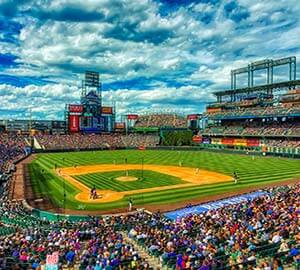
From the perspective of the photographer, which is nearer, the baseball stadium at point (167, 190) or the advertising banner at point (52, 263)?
the advertising banner at point (52, 263)

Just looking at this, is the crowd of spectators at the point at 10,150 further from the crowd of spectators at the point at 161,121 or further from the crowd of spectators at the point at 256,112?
the crowd of spectators at the point at 256,112

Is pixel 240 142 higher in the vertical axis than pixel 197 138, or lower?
lower

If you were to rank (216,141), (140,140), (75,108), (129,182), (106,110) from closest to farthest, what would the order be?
(129,182) → (216,141) → (75,108) → (140,140) → (106,110)

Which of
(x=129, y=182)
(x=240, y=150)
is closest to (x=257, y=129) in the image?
(x=240, y=150)

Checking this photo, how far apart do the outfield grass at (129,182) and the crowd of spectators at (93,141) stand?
4709 centimetres

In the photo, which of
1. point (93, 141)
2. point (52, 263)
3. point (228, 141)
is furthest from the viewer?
point (93, 141)

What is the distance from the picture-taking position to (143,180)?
46.1 meters

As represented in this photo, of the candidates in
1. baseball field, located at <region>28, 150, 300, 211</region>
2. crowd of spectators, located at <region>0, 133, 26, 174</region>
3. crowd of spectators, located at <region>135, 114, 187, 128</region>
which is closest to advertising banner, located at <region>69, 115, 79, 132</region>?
crowd of spectators, located at <region>0, 133, 26, 174</region>

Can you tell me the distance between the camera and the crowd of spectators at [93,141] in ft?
317

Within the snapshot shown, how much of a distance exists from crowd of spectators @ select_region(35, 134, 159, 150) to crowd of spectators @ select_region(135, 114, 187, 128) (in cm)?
1874

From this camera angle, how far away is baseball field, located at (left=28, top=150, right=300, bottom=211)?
117 ft

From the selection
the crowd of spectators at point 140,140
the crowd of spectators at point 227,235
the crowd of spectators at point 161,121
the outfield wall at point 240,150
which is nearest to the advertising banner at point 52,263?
the crowd of spectators at point 227,235

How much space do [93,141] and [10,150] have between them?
30.0m

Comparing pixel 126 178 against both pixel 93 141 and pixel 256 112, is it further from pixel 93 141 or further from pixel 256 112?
pixel 256 112
